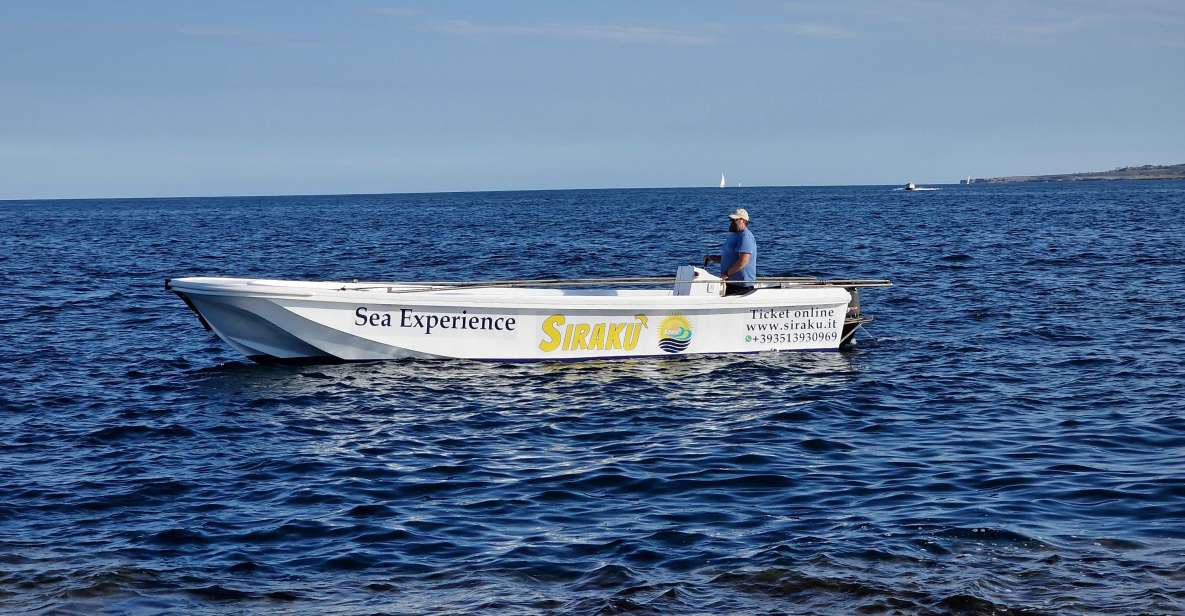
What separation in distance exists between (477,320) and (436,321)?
0.58 meters

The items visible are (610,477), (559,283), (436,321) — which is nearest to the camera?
(610,477)

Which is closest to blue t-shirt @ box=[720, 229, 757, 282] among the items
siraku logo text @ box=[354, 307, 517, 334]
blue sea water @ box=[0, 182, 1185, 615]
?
blue sea water @ box=[0, 182, 1185, 615]

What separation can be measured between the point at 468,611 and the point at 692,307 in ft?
32.0

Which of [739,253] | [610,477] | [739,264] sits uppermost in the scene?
[739,253]

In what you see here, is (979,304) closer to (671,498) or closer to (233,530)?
(671,498)

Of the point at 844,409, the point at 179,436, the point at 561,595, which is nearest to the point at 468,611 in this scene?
the point at 561,595

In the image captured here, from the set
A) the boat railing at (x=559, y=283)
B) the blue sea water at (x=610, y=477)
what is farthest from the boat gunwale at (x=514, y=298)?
the blue sea water at (x=610, y=477)

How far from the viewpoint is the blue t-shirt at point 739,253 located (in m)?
17.0

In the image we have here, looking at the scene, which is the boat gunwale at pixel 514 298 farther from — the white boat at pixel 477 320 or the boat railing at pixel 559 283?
the boat railing at pixel 559 283

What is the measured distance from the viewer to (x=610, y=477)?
35.1 feet

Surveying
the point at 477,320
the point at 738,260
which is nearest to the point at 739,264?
the point at 738,260

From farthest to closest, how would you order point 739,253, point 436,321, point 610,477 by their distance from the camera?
point 739,253 < point 436,321 < point 610,477

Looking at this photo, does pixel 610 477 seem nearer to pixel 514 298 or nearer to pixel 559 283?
pixel 514 298

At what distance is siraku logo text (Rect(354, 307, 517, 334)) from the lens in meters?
16.0
